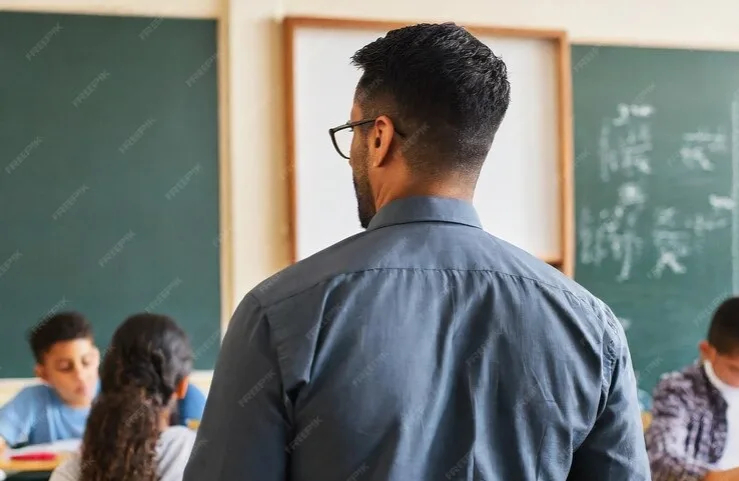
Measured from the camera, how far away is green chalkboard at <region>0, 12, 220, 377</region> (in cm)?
287

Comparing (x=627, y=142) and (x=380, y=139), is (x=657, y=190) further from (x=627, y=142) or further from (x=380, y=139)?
(x=380, y=139)

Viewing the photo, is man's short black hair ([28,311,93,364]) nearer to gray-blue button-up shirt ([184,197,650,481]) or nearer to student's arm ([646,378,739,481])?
student's arm ([646,378,739,481])

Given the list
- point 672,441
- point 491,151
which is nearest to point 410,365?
point 672,441

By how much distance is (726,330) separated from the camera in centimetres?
236

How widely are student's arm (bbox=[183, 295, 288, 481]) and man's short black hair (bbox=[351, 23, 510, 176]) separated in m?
0.27

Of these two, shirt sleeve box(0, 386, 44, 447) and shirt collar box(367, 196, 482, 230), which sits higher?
shirt collar box(367, 196, 482, 230)

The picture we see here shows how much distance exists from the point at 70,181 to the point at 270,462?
238 cm

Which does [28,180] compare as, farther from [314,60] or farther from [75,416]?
[314,60]

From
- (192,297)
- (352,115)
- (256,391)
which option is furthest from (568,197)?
(256,391)

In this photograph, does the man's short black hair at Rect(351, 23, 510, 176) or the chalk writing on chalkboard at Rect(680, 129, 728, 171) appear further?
the chalk writing on chalkboard at Rect(680, 129, 728, 171)

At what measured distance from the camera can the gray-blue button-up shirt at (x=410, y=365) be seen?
784 millimetres

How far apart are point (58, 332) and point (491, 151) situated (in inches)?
69.4

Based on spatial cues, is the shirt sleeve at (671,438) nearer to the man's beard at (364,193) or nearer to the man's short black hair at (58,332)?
the man's beard at (364,193)

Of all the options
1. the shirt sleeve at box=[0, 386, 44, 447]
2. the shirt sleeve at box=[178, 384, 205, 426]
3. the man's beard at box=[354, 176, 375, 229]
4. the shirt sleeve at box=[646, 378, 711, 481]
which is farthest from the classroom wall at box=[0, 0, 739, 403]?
the man's beard at box=[354, 176, 375, 229]
